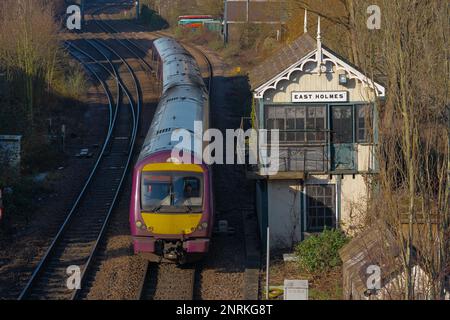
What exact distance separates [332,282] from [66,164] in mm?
10717

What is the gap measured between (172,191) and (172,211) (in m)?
0.39

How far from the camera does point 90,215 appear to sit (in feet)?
61.4

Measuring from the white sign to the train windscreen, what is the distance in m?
2.94

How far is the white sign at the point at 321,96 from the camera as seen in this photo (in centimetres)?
1641

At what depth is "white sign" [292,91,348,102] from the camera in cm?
1641

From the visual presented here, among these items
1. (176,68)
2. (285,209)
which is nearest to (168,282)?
(285,209)

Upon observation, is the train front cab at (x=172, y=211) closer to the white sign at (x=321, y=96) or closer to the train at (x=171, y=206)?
the train at (x=171, y=206)

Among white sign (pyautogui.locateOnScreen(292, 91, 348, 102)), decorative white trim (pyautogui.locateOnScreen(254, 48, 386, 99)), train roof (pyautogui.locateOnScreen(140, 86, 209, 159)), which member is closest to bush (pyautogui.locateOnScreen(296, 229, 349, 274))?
white sign (pyautogui.locateOnScreen(292, 91, 348, 102))

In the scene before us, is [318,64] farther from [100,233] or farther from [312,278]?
[100,233]

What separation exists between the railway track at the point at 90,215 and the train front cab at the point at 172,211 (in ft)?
4.69

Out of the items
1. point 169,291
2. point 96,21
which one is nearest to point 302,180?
point 169,291

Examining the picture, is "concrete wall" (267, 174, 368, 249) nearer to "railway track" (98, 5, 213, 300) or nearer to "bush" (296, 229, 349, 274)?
"bush" (296, 229, 349, 274)

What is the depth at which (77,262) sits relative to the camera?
15773 millimetres
